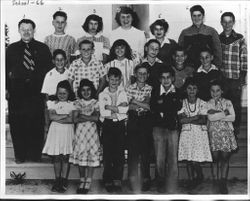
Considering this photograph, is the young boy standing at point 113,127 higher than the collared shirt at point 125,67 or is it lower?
lower

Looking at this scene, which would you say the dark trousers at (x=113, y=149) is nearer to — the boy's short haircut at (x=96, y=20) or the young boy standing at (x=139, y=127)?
the young boy standing at (x=139, y=127)

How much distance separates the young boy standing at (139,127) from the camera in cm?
116

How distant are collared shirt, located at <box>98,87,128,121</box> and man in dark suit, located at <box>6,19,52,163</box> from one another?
0.20m

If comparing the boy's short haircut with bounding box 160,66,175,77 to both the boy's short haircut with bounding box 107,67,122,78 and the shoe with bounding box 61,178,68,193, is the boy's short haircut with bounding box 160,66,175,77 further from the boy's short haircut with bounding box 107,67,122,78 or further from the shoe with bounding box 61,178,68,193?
the shoe with bounding box 61,178,68,193

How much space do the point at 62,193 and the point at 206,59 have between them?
65 cm

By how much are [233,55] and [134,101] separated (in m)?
0.36

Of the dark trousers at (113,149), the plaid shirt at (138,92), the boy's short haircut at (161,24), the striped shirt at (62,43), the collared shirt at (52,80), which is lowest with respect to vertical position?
the dark trousers at (113,149)

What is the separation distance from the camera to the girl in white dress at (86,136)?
117 cm

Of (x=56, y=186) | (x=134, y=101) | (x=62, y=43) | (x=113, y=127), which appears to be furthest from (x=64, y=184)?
(x=62, y=43)

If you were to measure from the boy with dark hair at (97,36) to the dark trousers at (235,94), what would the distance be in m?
0.42

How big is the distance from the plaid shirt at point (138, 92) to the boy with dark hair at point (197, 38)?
0.54ft

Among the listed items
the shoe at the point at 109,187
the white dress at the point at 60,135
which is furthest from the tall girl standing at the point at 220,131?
the white dress at the point at 60,135

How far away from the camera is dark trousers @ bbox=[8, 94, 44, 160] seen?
118 cm

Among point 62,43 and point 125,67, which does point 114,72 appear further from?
point 62,43
